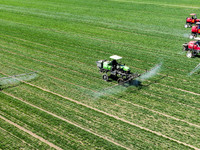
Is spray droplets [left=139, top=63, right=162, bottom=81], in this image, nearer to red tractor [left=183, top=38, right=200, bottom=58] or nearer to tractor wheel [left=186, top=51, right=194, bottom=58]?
tractor wheel [left=186, top=51, right=194, bottom=58]

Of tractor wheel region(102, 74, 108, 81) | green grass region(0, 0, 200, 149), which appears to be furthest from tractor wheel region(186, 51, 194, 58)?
tractor wheel region(102, 74, 108, 81)

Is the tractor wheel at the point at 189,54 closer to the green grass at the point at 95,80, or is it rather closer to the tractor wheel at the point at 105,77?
the green grass at the point at 95,80

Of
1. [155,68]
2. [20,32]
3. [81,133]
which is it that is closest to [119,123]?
[81,133]

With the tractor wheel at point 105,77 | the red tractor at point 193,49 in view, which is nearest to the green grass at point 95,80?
the tractor wheel at point 105,77

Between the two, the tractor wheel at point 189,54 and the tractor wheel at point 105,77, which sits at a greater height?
the tractor wheel at point 189,54

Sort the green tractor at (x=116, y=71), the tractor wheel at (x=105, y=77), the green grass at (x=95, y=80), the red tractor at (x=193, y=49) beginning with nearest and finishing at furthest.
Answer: the green grass at (x=95, y=80) → the green tractor at (x=116, y=71) → the tractor wheel at (x=105, y=77) → the red tractor at (x=193, y=49)

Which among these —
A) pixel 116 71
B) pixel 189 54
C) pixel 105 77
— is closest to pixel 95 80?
pixel 105 77

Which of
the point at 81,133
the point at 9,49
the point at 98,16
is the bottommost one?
the point at 81,133

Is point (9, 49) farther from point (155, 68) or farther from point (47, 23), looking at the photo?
point (155, 68)
